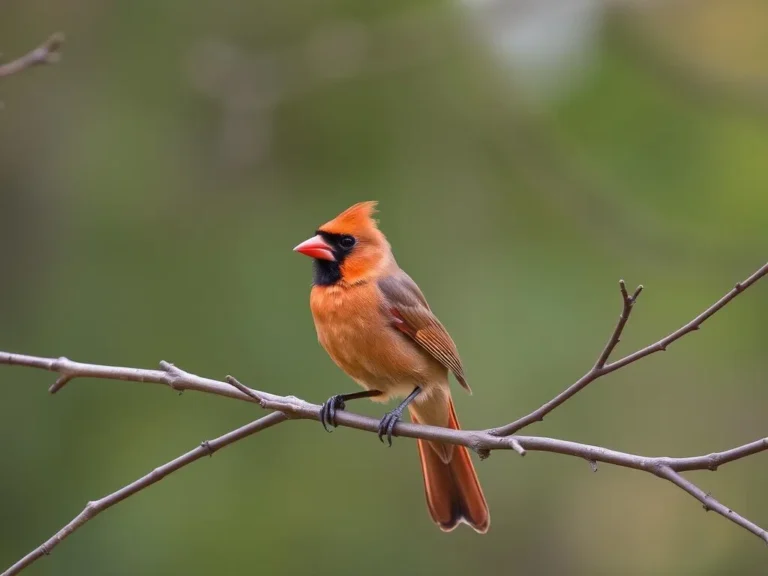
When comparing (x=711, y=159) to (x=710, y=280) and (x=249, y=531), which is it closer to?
(x=710, y=280)

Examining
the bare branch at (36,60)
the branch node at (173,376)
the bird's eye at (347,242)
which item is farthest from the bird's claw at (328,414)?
the bare branch at (36,60)

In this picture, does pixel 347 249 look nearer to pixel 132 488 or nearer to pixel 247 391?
pixel 247 391

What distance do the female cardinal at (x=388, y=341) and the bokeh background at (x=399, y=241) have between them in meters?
1.86

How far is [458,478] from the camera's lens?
12.2 feet

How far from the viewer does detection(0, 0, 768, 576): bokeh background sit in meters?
5.79

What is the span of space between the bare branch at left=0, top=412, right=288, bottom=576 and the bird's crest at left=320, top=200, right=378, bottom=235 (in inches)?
44.2

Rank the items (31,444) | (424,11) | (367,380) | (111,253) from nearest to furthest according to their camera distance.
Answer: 1. (367,380)
2. (31,444)
3. (111,253)
4. (424,11)

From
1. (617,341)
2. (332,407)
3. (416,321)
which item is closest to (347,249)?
(416,321)

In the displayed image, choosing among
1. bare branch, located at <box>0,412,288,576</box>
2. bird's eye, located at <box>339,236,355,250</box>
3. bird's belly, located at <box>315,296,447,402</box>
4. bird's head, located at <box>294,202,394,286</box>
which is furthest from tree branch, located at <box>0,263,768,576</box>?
bird's eye, located at <box>339,236,355,250</box>

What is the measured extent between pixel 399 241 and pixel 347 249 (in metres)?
2.35

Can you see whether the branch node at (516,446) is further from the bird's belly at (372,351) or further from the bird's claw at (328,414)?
the bird's belly at (372,351)

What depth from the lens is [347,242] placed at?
12.7ft

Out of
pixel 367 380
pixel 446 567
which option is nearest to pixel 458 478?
pixel 367 380

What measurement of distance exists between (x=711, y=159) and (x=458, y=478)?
351cm
